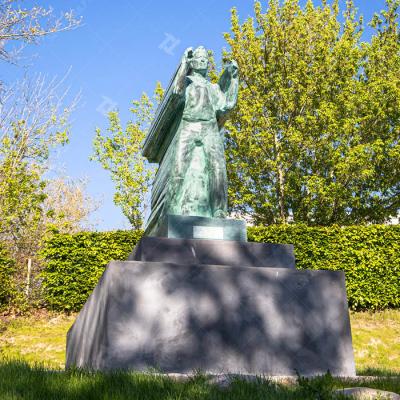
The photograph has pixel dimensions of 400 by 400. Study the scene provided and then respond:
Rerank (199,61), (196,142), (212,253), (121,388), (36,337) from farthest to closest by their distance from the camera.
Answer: (36,337), (199,61), (196,142), (212,253), (121,388)

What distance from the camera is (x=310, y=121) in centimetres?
1962

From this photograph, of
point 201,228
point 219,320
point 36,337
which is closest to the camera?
point 219,320

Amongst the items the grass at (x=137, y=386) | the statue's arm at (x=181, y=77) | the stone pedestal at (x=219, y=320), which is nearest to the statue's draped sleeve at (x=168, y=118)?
the statue's arm at (x=181, y=77)

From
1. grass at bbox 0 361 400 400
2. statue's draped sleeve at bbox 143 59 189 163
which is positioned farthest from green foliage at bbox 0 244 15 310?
grass at bbox 0 361 400 400

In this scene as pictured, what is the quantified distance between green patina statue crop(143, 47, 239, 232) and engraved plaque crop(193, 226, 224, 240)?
1.37 ft

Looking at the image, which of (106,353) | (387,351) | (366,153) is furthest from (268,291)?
(366,153)

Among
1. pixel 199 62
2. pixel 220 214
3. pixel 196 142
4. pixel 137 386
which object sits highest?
pixel 199 62

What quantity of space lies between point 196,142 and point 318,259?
10463mm

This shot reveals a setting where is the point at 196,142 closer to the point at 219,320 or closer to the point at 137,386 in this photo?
the point at 219,320

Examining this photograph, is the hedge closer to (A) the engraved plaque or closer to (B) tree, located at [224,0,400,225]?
(B) tree, located at [224,0,400,225]

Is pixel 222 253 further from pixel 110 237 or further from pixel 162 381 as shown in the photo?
pixel 110 237

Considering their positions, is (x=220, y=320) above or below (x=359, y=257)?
below

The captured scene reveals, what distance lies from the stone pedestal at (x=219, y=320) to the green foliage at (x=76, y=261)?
1086 cm

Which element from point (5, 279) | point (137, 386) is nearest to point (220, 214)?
point (137, 386)
